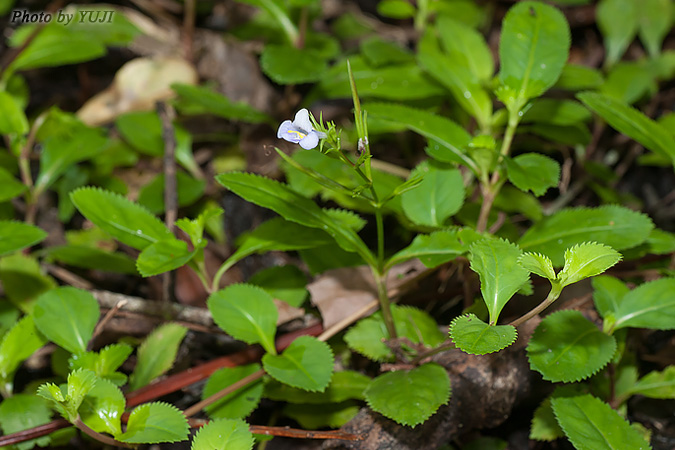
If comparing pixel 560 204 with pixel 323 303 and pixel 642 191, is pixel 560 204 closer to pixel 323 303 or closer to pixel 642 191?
pixel 642 191

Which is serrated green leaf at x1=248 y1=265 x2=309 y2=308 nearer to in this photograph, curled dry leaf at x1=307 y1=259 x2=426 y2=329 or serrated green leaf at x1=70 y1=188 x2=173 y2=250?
curled dry leaf at x1=307 y1=259 x2=426 y2=329

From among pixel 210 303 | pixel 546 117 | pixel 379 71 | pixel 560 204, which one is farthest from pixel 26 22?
pixel 560 204

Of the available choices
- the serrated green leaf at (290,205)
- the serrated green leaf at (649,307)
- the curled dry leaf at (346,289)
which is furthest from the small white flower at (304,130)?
the serrated green leaf at (649,307)

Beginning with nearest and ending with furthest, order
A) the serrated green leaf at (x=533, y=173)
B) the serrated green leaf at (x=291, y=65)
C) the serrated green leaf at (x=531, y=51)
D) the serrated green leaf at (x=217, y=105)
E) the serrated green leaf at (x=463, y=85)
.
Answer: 1. the serrated green leaf at (x=533, y=173)
2. the serrated green leaf at (x=531, y=51)
3. the serrated green leaf at (x=463, y=85)
4. the serrated green leaf at (x=291, y=65)
5. the serrated green leaf at (x=217, y=105)

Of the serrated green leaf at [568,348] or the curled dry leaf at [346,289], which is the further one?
the curled dry leaf at [346,289]

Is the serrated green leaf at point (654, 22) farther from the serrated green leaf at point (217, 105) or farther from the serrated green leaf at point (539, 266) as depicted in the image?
the serrated green leaf at point (539, 266)

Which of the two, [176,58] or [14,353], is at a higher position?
[176,58]

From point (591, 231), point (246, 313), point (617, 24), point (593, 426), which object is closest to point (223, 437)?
point (246, 313)
